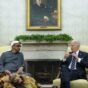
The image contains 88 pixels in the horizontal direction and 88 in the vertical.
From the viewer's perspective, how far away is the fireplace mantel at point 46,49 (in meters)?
8.96

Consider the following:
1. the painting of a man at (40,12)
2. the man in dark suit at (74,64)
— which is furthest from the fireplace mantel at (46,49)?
the man in dark suit at (74,64)

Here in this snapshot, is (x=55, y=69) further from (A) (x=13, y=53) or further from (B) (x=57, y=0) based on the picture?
(A) (x=13, y=53)

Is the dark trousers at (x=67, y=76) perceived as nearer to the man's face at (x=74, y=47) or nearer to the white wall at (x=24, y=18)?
the man's face at (x=74, y=47)

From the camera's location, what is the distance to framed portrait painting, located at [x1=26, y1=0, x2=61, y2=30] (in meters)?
8.96

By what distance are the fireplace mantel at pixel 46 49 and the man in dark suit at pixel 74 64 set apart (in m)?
2.14

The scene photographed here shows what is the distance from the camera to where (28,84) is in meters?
6.00


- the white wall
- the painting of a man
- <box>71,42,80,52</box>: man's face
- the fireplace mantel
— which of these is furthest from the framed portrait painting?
<box>71,42,80,52</box>: man's face

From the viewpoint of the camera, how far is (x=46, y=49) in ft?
29.5

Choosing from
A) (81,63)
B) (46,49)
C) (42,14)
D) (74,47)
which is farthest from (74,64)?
(42,14)

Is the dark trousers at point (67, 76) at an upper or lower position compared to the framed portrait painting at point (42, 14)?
lower

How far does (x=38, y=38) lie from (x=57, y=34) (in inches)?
17.1

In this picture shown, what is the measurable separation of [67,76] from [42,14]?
9.35 feet

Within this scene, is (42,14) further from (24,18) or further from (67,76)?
(67,76)

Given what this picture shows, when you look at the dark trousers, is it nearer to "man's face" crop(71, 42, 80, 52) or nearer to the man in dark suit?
the man in dark suit
